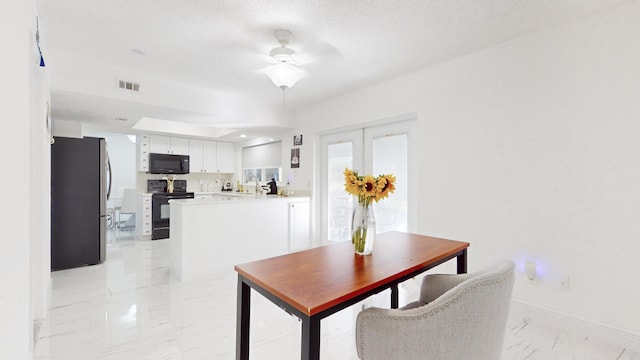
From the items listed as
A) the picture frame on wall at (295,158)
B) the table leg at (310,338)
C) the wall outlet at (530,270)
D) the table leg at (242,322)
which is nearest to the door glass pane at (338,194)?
the picture frame on wall at (295,158)

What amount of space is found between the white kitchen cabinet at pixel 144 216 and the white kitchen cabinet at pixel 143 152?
1.86 ft

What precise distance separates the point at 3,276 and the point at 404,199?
10.3 feet

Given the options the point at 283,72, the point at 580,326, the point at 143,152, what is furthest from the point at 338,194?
the point at 143,152

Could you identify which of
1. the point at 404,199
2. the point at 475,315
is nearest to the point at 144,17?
the point at 475,315

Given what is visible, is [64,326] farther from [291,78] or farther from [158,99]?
[291,78]

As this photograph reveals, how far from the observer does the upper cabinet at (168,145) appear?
554 cm

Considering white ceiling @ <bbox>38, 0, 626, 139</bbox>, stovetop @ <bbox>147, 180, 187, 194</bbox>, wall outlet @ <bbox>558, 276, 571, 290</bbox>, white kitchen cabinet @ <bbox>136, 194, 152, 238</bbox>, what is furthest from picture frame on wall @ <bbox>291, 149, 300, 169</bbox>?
wall outlet @ <bbox>558, 276, 571, 290</bbox>

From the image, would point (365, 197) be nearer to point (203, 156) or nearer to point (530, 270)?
point (530, 270)

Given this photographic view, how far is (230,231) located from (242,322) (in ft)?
7.83

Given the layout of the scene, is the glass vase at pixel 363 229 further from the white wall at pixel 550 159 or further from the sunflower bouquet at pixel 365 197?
the white wall at pixel 550 159

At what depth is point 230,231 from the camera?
11.7 feet

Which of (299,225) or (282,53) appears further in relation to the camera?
(299,225)

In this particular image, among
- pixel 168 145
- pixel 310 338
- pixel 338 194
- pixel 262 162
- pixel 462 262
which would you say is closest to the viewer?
pixel 310 338

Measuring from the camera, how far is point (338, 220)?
4160 millimetres
